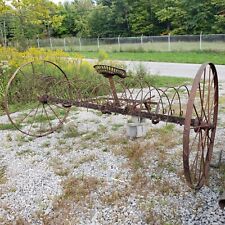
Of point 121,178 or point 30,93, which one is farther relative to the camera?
point 30,93

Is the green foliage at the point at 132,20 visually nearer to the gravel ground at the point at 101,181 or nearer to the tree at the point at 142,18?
the tree at the point at 142,18

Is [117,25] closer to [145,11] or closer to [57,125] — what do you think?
[145,11]

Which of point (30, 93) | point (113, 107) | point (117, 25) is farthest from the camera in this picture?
point (117, 25)

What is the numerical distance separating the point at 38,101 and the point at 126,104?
79.9 inches

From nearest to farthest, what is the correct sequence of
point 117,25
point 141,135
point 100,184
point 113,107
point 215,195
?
1. point 215,195
2. point 100,184
3. point 113,107
4. point 141,135
5. point 117,25

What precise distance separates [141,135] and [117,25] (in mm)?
25473

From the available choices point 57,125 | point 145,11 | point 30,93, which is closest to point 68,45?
point 145,11

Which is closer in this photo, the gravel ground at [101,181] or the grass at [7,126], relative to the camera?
the gravel ground at [101,181]

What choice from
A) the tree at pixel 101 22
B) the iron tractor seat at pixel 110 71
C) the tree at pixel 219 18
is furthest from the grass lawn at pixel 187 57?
the tree at pixel 101 22

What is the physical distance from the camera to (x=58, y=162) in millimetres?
4020

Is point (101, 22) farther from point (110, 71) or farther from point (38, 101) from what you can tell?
point (110, 71)

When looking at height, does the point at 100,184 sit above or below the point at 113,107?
below

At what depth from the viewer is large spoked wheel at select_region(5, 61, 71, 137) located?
4.57m

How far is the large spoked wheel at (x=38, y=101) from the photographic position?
180 inches
